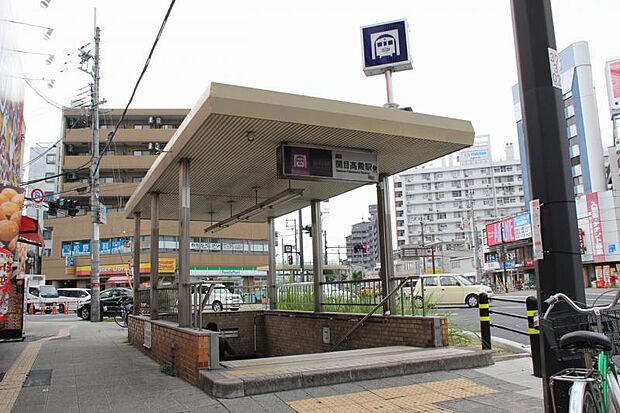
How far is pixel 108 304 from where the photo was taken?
28750 millimetres

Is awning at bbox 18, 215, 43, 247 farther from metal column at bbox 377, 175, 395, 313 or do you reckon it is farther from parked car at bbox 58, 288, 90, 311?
parked car at bbox 58, 288, 90, 311

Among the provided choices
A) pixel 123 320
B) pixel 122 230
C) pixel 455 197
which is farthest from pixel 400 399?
pixel 455 197

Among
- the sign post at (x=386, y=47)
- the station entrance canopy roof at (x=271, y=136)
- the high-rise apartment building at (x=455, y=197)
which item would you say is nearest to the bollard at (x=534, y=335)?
the station entrance canopy roof at (x=271, y=136)

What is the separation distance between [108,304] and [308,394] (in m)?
24.9

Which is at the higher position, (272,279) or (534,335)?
(272,279)

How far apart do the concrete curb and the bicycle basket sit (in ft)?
12.2

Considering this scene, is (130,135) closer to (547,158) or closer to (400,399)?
(400,399)

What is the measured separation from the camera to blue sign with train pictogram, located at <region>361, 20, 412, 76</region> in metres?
10.3

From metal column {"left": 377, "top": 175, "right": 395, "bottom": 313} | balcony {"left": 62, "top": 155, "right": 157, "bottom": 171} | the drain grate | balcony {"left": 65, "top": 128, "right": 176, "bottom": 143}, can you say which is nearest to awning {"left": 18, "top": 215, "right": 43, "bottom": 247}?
the drain grate

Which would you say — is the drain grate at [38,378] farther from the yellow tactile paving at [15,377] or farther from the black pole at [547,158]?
the black pole at [547,158]

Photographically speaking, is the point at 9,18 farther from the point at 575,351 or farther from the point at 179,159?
the point at 575,351

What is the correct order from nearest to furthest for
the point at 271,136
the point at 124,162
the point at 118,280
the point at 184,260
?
the point at 271,136
the point at 184,260
the point at 118,280
the point at 124,162

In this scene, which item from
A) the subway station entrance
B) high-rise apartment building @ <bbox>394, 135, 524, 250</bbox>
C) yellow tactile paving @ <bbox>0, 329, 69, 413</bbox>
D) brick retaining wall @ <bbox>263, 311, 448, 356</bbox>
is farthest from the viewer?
high-rise apartment building @ <bbox>394, 135, 524, 250</bbox>

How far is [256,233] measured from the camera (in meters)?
55.4
